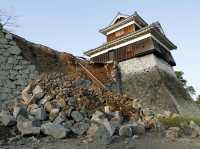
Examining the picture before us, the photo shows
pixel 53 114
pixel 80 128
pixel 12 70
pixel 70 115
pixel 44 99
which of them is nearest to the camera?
pixel 80 128

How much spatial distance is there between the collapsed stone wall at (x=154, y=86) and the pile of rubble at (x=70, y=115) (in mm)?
6854

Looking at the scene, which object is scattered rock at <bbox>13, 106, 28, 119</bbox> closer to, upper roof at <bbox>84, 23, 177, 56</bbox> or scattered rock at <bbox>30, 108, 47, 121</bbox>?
scattered rock at <bbox>30, 108, 47, 121</bbox>

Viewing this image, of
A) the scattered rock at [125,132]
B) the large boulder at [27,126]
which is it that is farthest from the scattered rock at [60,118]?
the scattered rock at [125,132]

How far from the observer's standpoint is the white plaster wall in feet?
79.0

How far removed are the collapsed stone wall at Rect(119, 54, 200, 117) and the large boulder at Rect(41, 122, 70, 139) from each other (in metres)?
12.0

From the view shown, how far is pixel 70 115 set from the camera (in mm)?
11391

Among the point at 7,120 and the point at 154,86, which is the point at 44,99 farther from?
the point at 154,86

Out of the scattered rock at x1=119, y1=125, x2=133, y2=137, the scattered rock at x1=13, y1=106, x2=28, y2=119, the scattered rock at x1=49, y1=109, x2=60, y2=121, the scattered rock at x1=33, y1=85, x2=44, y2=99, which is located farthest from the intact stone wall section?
the scattered rock at x1=119, y1=125, x2=133, y2=137

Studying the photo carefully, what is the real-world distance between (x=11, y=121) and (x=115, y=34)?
746 inches

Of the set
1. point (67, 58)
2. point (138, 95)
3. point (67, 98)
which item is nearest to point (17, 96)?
point (67, 98)

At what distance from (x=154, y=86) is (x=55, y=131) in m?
14.4

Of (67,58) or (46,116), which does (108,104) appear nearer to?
(46,116)

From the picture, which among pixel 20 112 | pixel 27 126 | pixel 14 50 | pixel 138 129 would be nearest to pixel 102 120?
pixel 138 129

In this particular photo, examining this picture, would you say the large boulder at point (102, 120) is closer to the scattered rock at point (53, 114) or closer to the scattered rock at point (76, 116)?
the scattered rock at point (76, 116)
